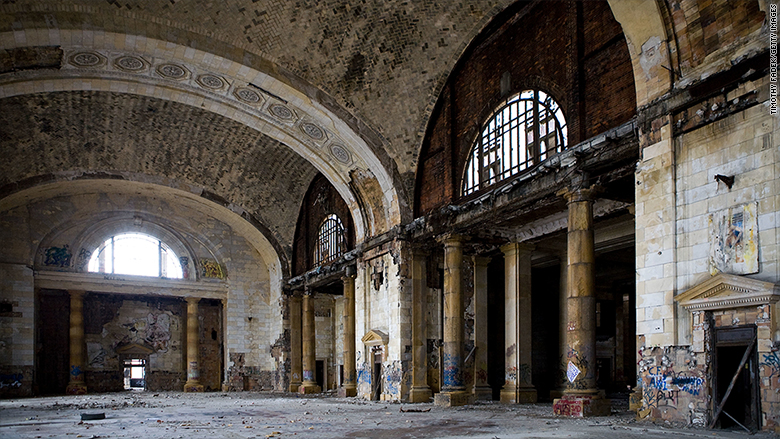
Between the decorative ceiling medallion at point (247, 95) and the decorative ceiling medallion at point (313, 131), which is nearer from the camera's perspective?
the decorative ceiling medallion at point (247, 95)

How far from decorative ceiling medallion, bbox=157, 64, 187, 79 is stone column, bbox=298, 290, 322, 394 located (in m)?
11.0

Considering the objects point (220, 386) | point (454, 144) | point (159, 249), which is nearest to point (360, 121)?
point (454, 144)

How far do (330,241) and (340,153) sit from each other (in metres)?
5.46

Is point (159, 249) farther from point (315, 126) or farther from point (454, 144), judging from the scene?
point (454, 144)

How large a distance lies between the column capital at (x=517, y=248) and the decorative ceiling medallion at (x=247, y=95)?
839 cm

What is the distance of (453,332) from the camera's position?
16.6 meters

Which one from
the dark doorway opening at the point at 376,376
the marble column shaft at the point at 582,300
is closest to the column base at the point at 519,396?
the dark doorway opening at the point at 376,376

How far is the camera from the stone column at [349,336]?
21922 millimetres

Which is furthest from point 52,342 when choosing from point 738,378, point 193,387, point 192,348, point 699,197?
point 738,378

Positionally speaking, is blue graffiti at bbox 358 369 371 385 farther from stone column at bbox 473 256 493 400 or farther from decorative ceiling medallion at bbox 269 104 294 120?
decorative ceiling medallion at bbox 269 104 294 120

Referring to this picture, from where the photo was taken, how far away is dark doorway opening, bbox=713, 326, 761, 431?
900 centimetres

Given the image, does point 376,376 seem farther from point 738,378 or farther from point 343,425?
point 738,378

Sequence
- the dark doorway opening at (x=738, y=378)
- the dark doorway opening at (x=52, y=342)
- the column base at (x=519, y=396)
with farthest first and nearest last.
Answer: the dark doorway opening at (x=52, y=342)
the column base at (x=519, y=396)
the dark doorway opening at (x=738, y=378)

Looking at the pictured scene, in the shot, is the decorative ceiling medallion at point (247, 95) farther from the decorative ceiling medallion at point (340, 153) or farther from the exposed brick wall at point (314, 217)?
the exposed brick wall at point (314, 217)
